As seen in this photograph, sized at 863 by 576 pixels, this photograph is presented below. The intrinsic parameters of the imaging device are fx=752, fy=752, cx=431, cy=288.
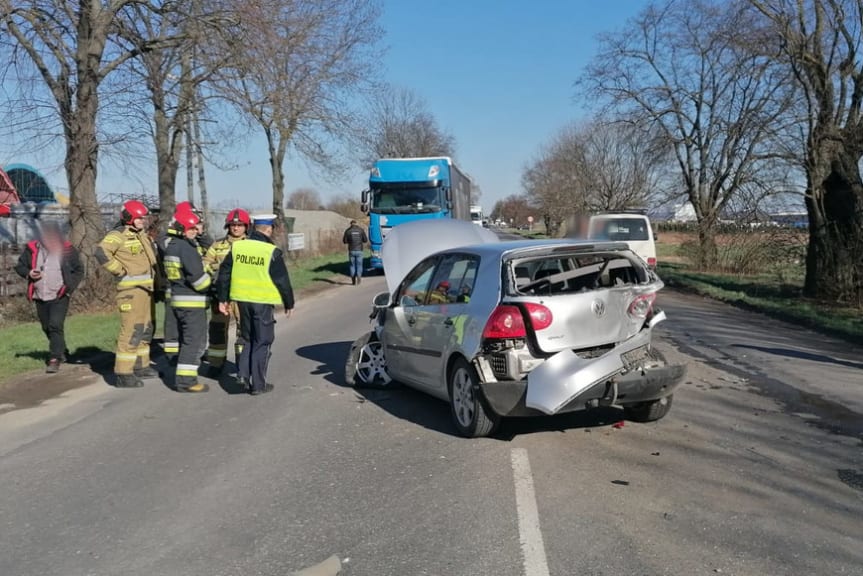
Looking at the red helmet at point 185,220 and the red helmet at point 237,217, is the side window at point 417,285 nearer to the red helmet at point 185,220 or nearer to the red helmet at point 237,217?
the red helmet at point 237,217

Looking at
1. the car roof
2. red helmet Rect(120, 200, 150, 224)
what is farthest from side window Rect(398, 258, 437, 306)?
red helmet Rect(120, 200, 150, 224)

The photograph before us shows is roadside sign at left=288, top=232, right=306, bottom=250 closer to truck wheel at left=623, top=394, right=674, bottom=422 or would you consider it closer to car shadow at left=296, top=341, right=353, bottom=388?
car shadow at left=296, top=341, right=353, bottom=388

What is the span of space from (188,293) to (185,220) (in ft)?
2.65

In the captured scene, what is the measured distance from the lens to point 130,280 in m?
8.57

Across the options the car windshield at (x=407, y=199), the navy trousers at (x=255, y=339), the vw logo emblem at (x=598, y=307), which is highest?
the car windshield at (x=407, y=199)

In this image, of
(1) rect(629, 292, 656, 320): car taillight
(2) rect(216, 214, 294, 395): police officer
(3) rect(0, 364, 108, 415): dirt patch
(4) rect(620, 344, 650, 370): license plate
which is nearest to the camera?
(4) rect(620, 344, 650, 370): license plate

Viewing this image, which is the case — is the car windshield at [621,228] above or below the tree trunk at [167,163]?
below

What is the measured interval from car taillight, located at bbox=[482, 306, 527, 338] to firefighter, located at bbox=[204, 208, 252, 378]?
3454mm

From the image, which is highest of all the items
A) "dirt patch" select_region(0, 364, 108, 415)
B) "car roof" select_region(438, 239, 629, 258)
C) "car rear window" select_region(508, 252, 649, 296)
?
"car roof" select_region(438, 239, 629, 258)

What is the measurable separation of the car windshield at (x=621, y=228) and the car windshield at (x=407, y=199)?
5824 mm

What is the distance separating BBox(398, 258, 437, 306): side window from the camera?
7284mm

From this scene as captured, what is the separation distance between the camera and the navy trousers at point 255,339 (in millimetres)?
7770

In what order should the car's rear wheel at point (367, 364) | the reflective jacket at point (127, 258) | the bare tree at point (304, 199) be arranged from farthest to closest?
the bare tree at point (304, 199), the reflective jacket at point (127, 258), the car's rear wheel at point (367, 364)

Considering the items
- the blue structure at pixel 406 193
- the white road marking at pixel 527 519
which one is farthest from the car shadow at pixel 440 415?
the blue structure at pixel 406 193
